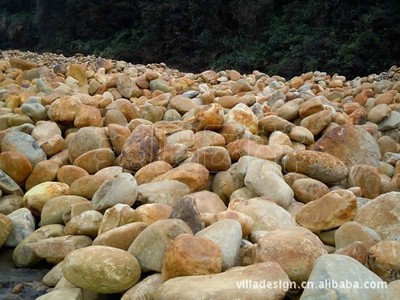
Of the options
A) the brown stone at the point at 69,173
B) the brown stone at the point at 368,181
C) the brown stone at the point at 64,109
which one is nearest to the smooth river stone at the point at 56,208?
the brown stone at the point at 69,173

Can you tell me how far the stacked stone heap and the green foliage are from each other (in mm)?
8863

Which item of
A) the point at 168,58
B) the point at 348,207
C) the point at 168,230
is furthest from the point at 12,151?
the point at 168,58

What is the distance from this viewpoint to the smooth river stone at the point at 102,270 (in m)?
1.63

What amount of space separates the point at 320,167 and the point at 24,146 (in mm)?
1750

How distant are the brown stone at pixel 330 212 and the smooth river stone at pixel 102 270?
29.2 inches

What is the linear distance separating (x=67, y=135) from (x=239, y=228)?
1.88 metres

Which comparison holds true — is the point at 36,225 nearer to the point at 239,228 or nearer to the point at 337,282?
the point at 239,228

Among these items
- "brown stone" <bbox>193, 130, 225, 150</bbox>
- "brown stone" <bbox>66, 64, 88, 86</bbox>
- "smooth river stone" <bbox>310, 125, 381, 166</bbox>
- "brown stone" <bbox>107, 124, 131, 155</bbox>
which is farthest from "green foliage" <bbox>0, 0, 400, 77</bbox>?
"brown stone" <bbox>107, 124, 131, 155</bbox>

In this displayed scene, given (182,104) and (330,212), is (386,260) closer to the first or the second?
(330,212)

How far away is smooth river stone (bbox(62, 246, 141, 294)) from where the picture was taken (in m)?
1.63

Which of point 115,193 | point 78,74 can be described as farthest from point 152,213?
point 78,74

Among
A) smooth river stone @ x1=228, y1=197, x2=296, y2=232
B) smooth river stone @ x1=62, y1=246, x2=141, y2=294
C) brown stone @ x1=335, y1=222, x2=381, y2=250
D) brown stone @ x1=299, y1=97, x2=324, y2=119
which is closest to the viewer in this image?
smooth river stone @ x1=62, y1=246, x2=141, y2=294

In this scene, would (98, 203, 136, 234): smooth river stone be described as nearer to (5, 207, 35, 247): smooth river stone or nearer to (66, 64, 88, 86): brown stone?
(5, 207, 35, 247): smooth river stone

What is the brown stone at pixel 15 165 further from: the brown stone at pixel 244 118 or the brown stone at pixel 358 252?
the brown stone at pixel 358 252
